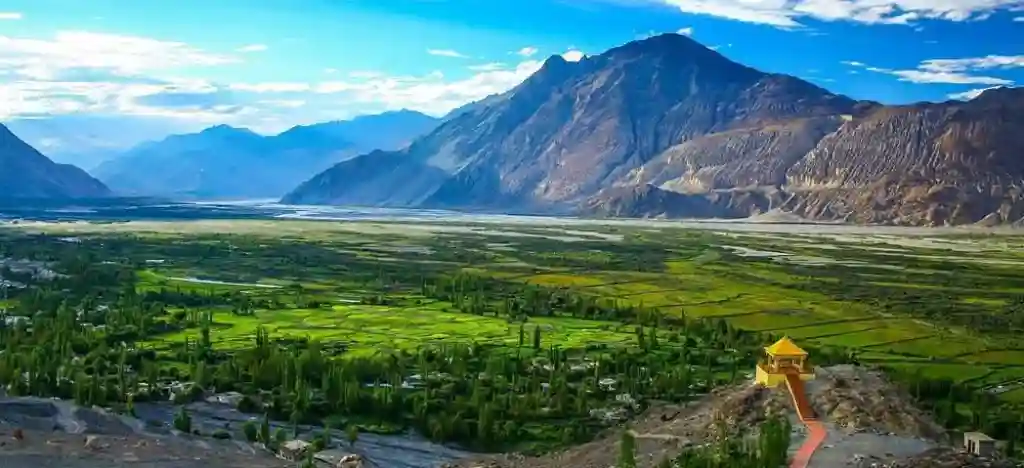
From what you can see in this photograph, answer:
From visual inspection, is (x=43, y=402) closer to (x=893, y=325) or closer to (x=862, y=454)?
(x=862, y=454)

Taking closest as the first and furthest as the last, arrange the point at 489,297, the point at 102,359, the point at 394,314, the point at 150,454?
the point at 150,454
the point at 102,359
the point at 394,314
the point at 489,297

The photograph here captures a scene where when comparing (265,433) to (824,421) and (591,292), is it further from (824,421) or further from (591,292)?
(591,292)

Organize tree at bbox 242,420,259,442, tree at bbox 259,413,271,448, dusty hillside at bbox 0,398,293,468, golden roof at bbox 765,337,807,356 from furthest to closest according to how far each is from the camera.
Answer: golden roof at bbox 765,337,807,356 < tree at bbox 242,420,259,442 < tree at bbox 259,413,271,448 < dusty hillside at bbox 0,398,293,468

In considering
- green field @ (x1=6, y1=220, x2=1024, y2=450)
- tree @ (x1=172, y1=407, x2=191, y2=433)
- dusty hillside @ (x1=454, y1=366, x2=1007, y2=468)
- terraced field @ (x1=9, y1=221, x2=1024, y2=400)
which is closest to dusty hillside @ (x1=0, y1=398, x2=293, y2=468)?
tree @ (x1=172, y1=407, x2=191, y2=433)

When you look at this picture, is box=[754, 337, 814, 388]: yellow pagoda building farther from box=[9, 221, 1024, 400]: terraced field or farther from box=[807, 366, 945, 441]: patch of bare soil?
box=[9, 221, 1024, 400]: terraced field

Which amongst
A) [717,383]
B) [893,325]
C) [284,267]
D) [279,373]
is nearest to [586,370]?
[717,383]

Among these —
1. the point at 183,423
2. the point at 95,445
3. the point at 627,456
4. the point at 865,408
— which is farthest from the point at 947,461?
the point at 95,445

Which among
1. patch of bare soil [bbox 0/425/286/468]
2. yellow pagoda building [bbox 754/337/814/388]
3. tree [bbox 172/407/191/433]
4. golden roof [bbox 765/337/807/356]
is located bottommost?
patch of bare soil [bbox 0/425/286/468]
